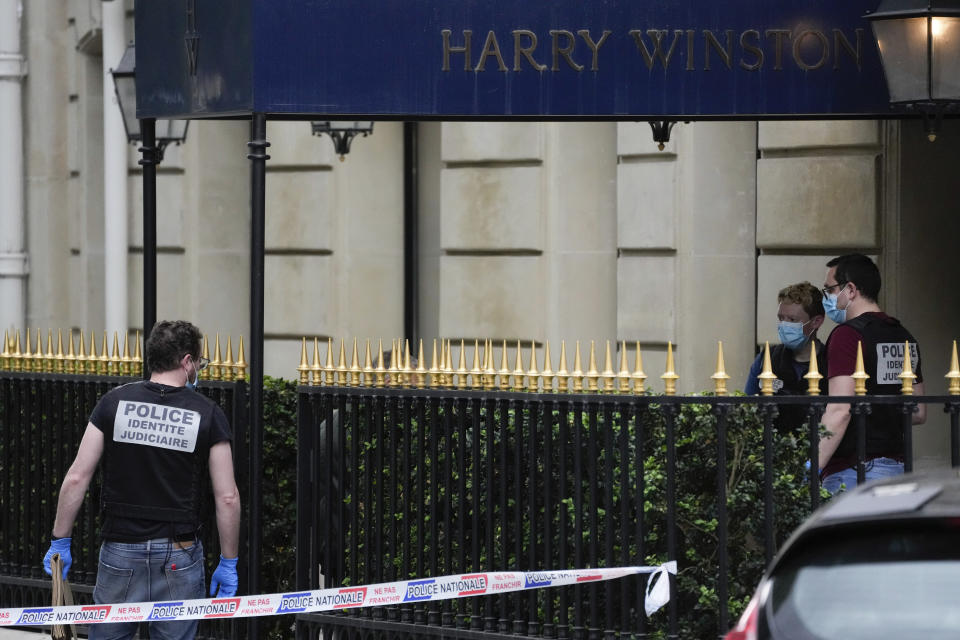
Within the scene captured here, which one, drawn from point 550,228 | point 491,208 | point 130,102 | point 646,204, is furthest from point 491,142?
point 130,102

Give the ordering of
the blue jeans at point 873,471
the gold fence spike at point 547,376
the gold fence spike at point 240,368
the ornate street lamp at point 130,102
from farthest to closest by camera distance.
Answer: the ornate street lamp at point 130,102 < the gold fence spike at point 240,368 < the gold fence spike at point 547,376 < the blue jeans at point 873,471

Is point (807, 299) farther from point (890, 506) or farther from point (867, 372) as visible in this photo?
point (890, 506)

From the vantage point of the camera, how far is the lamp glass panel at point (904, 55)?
743cm

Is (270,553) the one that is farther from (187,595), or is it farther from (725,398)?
(725,398)

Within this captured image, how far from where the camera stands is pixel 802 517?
23.9 feet

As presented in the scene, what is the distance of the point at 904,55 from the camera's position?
7.46m

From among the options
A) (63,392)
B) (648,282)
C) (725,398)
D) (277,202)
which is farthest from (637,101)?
(277,202)

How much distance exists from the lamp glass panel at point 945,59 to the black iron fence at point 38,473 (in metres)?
4.42

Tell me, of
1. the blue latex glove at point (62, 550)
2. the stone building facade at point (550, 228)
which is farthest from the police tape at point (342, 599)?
the stone building facade at point (550, 228)

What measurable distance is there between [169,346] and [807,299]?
3.09 metres

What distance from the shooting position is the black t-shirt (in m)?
7.38

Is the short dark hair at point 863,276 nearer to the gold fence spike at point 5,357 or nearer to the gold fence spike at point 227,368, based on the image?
the gold fence spike at point 227,368

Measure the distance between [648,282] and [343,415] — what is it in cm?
526

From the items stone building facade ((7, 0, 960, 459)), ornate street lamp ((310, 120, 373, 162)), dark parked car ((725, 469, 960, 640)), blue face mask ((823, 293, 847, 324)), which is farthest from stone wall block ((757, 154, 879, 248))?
dark parked car ((725, 469, 960, 640))
